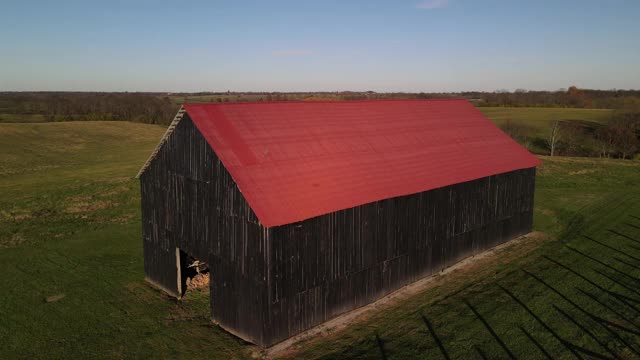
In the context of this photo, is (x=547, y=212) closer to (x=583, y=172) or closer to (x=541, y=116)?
(x=583, y=172)

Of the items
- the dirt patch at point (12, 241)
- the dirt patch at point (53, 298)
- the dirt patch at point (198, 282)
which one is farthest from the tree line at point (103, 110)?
the dirt patch at point (198, 282)

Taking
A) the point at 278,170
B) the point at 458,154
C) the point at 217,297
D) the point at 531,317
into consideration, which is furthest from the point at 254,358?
the point at 458,154

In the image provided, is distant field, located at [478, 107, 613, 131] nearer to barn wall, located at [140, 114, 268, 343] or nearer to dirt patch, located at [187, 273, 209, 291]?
dirt patch, located at [187, 273, 209, 291]

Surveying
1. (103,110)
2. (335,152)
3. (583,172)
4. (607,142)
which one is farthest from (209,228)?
(103,110)

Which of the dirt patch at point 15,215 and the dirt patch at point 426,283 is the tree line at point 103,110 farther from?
the dirt patch at point 426,283

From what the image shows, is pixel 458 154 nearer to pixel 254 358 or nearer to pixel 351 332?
pixel 351 332

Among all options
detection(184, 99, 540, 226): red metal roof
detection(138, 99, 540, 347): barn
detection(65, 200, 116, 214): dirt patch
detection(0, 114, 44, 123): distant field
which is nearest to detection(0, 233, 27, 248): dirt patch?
detection(65, 200, 116, 214): dirt patch

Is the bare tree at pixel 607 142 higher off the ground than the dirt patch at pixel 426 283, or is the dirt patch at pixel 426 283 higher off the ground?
the bare tree at pixel 607 142

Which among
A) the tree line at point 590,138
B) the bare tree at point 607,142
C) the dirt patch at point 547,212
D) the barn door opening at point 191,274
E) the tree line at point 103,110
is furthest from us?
the tree line at point 103,110
